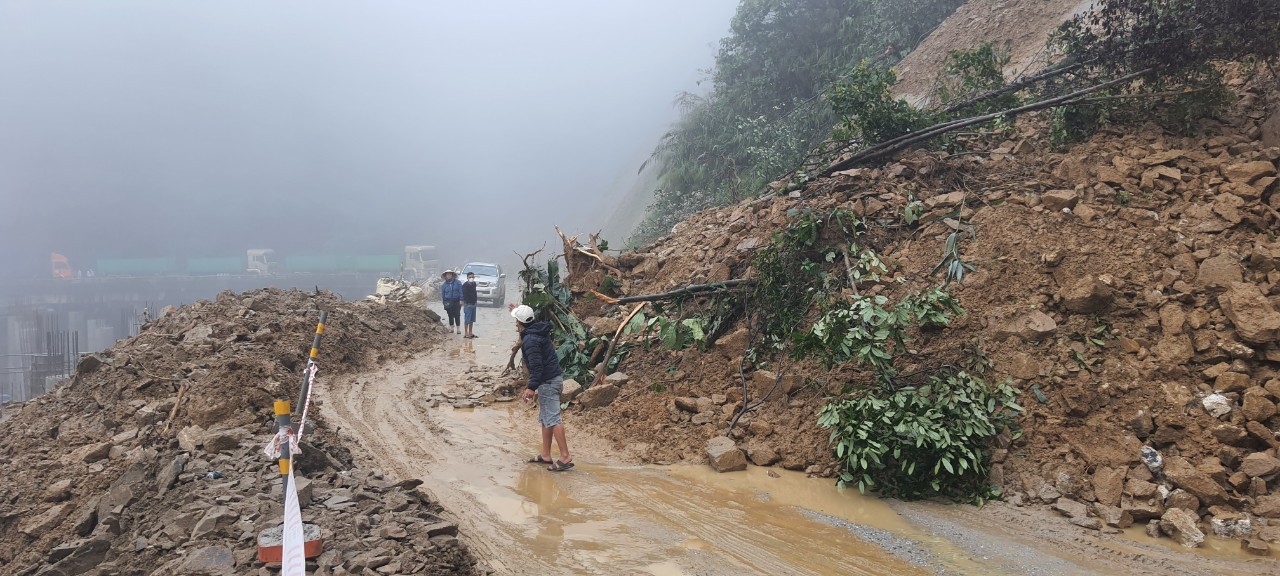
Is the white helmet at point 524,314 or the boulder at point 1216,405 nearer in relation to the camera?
the boulder at point 1216,405

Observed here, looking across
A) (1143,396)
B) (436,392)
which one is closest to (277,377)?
(436,392)

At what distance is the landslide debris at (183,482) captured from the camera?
411 cm

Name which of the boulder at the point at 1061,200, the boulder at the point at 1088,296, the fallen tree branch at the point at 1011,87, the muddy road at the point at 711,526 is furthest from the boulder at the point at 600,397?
the fallen tree branch at the point at 1011,87

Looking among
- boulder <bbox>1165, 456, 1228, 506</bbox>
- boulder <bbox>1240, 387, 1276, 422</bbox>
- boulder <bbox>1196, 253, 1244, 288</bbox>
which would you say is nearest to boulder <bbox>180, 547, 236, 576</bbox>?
boulder <bbox>1165, 456, 1228, 506</bbox>

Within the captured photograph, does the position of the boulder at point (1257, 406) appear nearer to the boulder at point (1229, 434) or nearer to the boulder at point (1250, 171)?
the boulder at point (1229, 434)

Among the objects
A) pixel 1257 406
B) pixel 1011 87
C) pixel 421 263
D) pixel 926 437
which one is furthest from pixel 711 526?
pixel 421 263

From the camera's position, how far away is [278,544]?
3.76 metres

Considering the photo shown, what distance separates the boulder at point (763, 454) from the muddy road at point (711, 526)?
102 mm

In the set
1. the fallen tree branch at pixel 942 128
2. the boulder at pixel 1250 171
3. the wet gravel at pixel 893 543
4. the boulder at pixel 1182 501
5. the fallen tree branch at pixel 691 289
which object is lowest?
the wet gravel at pixel 893 543

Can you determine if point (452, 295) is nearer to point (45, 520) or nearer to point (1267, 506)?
point (45, 520)

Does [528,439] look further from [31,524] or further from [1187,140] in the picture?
[1187,140]

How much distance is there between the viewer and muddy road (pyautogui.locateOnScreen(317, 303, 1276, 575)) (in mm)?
4359

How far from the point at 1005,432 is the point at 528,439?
4.52 meters

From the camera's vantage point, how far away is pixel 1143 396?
5.34m
